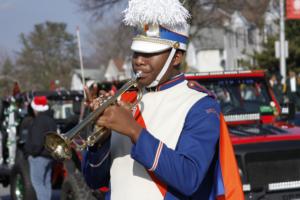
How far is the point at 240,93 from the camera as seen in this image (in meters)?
9.02

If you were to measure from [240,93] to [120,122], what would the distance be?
20.2 feet

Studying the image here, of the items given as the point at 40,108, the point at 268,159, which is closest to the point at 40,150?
the point at 40,108

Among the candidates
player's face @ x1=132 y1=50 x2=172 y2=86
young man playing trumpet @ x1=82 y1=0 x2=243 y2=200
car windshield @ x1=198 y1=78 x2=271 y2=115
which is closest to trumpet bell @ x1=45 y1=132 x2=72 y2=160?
young man playing trumpet @ x1=82 y1=0 x2=243 y2=200

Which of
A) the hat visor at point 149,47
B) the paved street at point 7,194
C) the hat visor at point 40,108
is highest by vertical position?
the hat visor at point 149,47

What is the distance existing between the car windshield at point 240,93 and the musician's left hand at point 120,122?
569 cm

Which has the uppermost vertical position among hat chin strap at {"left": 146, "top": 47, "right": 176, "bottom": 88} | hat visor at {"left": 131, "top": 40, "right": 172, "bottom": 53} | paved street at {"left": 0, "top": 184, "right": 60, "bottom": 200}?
hat visor at {"left": 131, "top": 40, "right": 172, "bottom": 53}

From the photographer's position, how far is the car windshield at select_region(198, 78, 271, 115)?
29.0 ft

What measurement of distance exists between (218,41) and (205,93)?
63.4 metres

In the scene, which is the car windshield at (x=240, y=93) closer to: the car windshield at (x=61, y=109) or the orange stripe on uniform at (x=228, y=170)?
the car windshield at (x=61, y=109)

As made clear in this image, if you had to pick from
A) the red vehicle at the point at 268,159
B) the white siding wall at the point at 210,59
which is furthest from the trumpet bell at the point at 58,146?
the white siding wall at the point at 210,59

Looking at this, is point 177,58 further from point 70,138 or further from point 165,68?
point 70,138

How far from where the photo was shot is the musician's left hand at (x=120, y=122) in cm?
298

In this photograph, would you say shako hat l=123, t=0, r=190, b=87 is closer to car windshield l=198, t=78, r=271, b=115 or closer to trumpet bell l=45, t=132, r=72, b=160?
trumpet bell l=45, t=132, r=72, b=160

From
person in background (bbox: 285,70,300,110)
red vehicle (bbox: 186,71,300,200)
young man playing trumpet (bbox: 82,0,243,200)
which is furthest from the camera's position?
person in background (bbox: 285,70,300,110)
